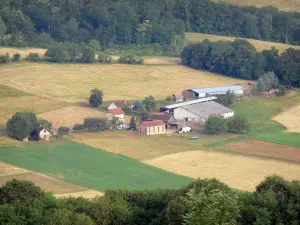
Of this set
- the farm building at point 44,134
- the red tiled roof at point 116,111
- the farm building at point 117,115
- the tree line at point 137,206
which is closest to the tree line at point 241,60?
the red tiled roof at point 116,111

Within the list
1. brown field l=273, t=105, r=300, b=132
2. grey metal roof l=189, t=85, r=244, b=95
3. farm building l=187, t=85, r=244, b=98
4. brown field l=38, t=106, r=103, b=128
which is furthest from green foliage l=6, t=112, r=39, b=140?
grey metal roof l=189, t=85, r=244, b=95

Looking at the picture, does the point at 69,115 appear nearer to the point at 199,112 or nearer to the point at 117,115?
the point at 117,115

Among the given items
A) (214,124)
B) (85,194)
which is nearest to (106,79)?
(214,124)

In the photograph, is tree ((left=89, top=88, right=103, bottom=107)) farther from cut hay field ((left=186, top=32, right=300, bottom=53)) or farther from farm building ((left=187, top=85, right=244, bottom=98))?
cut hay field ((left=186, top=32, right=300, bottom=53))

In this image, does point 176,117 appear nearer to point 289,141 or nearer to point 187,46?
point 289,141

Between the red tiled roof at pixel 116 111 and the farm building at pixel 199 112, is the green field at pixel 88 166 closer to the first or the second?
the red tiled roof at pixel 116 111
